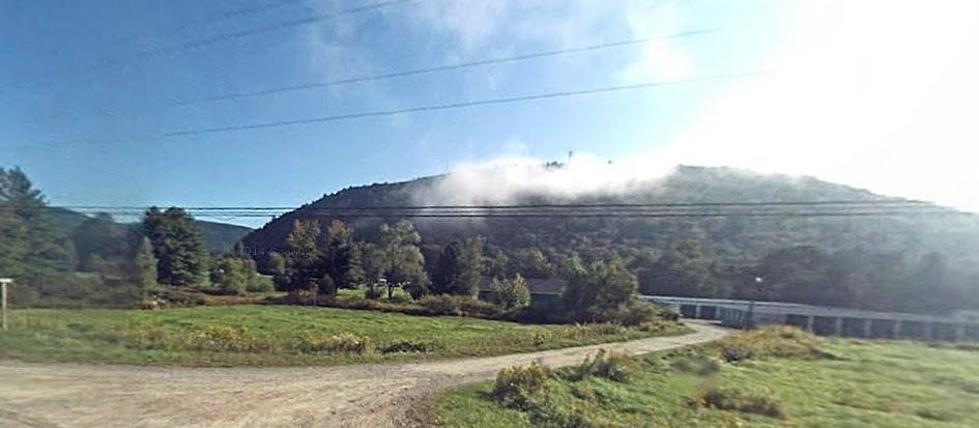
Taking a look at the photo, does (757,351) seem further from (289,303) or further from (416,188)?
(416,188)

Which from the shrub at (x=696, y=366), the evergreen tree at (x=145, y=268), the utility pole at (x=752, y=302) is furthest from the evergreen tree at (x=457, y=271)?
the shrub at (x=696, y=366)

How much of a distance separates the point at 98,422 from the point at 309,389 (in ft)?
17.5

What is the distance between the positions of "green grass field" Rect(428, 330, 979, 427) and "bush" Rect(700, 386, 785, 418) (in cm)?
16

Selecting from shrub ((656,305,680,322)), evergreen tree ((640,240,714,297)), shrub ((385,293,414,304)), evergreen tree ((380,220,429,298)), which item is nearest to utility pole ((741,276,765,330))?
evergreen tree ((640,240,714,297))

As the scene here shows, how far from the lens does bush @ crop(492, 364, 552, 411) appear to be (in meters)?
13.5

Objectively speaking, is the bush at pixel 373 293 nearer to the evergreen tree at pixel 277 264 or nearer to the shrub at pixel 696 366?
the evergreen tree at pixel 277 264

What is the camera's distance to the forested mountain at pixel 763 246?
20781 mm

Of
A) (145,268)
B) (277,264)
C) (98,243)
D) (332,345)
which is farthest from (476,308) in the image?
(98,243)

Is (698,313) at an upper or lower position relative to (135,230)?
lower

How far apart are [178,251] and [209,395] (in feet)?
158

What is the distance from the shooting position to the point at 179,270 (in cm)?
5638

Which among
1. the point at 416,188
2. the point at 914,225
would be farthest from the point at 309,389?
the point at 416,188

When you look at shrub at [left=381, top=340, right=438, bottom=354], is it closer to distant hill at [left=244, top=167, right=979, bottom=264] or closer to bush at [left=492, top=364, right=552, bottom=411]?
distant hill at [left=244, top=167, right=979, bottom=264]

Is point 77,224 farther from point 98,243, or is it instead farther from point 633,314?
point 633,314
